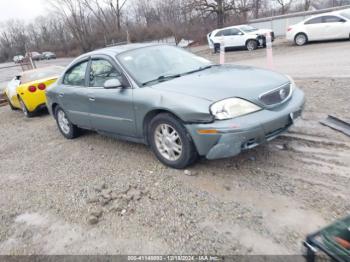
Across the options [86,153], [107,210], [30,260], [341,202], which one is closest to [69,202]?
[107,210]

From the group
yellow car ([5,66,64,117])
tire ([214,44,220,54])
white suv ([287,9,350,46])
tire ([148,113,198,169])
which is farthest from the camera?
tire ([214,44,220,54])

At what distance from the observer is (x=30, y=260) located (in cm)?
282

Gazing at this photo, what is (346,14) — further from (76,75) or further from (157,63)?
(76,75)

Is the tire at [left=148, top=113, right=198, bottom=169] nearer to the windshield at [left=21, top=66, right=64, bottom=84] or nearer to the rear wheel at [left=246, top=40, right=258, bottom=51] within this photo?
the windshield at [left=21, top=66, right=64, bottom=84]

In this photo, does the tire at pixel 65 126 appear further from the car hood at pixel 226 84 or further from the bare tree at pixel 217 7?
the bare tree at pixel 217 7

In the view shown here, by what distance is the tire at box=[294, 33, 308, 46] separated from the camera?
16.8 metres

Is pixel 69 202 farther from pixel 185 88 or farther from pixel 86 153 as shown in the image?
pixel 185 88

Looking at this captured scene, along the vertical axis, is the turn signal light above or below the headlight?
below

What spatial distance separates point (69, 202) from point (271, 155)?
8.34ft

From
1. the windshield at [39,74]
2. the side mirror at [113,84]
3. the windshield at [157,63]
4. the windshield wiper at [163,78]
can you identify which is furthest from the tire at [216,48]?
the side mirror at [113,84]

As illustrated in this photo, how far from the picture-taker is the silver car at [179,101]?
3352mm

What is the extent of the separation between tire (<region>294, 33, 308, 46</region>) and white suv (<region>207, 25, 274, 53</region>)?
183 cm

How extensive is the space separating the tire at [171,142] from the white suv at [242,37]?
16.0m

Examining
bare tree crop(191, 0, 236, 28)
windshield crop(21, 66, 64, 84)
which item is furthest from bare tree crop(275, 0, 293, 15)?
windshield crop(21, 66, 64, 84)
